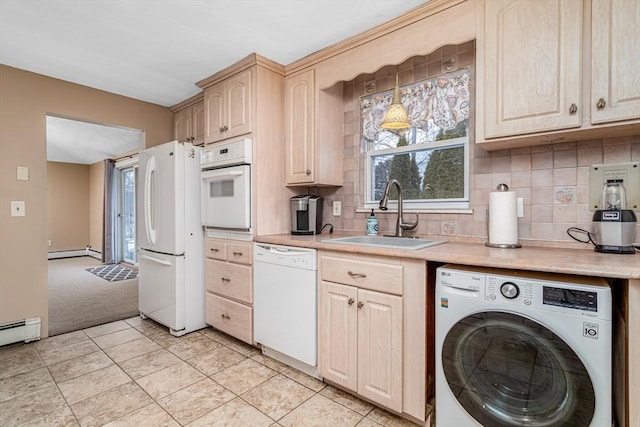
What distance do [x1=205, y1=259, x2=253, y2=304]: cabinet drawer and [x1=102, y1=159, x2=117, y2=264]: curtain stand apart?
16.0 feet

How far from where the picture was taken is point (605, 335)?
111 centimetres

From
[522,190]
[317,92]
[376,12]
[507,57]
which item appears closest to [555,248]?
[522,190]

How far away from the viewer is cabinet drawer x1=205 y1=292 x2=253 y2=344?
248 centimetres

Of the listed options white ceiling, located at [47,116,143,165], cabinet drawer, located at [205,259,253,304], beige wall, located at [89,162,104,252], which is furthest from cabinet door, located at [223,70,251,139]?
beige wall, located at [89,162,104,252]

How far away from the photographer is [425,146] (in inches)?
88.7

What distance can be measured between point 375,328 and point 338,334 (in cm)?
27

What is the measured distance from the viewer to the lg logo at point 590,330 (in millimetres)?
1114

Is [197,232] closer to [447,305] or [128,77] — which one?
[128,77]

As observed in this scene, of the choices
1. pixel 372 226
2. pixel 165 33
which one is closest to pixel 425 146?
pixel 372 226

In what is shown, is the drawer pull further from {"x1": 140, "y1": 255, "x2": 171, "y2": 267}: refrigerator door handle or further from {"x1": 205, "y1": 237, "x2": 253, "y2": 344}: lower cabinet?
{"x1": 140, "y1": 255, "x2": 171, "y2": 267}: refrigerator door handle

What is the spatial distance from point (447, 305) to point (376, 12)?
1.74 meters

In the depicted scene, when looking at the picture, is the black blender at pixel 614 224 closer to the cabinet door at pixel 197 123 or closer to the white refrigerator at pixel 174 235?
the white refrigerator at pixel 174 235

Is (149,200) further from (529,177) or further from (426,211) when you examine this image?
(529,177)

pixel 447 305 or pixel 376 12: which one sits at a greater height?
pixel 376 12
